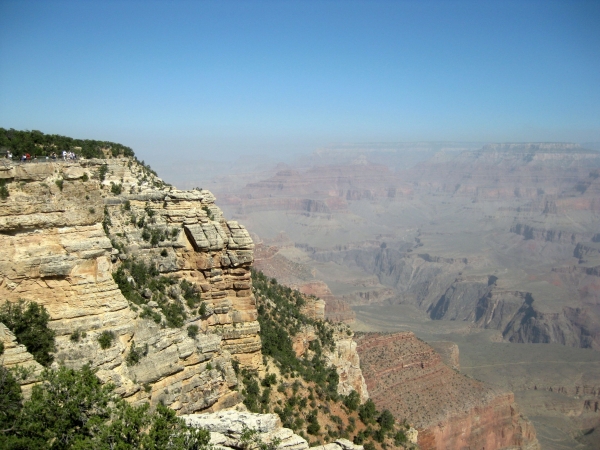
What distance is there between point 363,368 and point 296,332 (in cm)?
2098

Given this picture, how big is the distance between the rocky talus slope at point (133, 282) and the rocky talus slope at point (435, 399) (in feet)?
87.8

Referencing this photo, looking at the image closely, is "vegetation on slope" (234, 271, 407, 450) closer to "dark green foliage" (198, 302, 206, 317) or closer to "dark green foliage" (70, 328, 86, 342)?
"dark green foliage" (198, 302, 206, 317)

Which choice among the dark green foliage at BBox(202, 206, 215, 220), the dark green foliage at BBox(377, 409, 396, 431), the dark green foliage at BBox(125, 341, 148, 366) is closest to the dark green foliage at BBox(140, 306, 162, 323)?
the dark green foliage at BBox(125, 341, 148, 366)

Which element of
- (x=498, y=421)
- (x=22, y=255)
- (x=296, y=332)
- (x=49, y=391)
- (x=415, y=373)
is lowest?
(x=498, y=421)

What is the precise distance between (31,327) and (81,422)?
2755 mm

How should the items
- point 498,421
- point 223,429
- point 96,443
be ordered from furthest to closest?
point 498,421, point 223,429, point 96,443

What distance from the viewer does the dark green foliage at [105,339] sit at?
44.7 ft

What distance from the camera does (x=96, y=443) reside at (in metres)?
11.2

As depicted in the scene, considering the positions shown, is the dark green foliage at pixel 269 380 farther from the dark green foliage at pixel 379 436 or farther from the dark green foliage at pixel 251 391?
the dark green foliage at pixel 379 436

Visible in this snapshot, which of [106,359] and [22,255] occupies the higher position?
[22,255]

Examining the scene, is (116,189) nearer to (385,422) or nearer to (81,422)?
(81,422)

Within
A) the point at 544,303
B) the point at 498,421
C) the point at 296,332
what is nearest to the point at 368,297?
the point at 544,303

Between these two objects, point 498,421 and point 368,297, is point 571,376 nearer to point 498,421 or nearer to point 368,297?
point 498,421

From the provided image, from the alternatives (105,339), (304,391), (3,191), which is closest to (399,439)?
(304,391)
